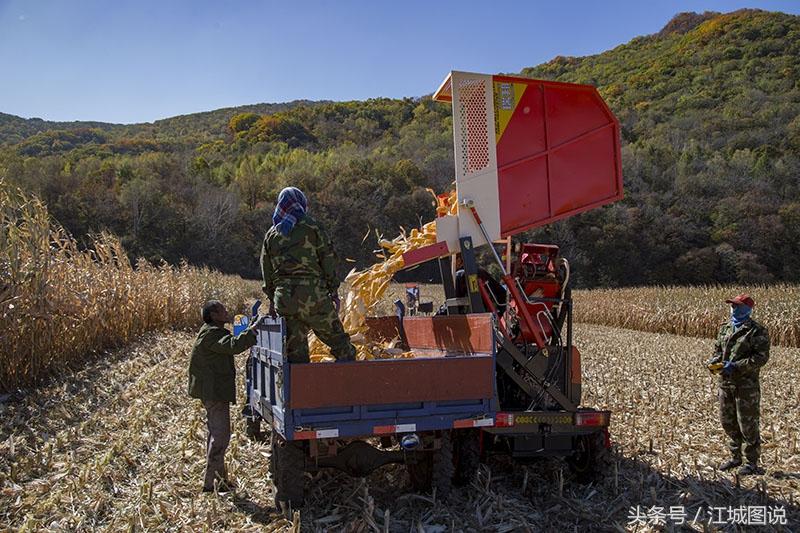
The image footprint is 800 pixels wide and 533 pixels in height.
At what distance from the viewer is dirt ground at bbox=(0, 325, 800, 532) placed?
5.45 meters

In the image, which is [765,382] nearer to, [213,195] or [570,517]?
[570,517]

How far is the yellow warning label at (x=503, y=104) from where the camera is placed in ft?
21.7

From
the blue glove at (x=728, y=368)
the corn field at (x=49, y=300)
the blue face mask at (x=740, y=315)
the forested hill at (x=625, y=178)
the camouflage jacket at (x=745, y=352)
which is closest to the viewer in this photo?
the camouflage jacket at (x=745, y=352)

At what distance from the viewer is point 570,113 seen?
22.7 feet

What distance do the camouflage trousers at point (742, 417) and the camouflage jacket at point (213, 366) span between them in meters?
4.81

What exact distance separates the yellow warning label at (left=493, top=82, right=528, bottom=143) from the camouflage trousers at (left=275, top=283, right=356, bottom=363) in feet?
7.75

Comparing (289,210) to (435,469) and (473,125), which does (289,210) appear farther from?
(435,469)

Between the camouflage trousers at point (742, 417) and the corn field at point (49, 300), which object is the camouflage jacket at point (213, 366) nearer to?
the corn field at point (49, 300)

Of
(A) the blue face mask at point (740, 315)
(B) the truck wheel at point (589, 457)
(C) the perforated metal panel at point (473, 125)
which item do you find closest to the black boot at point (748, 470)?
(A) the blue face mask at point (740, 315)

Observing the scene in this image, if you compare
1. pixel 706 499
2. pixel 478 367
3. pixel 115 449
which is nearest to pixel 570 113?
pixel 478 367

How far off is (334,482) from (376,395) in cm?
157

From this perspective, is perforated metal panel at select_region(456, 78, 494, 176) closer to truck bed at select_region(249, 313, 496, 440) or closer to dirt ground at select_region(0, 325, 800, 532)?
truck bed at select_region(249, 313, 496, 440)

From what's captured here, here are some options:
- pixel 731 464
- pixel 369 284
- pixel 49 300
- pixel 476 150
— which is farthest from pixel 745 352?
pixel 49 300

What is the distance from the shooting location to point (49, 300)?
29.6 feet
